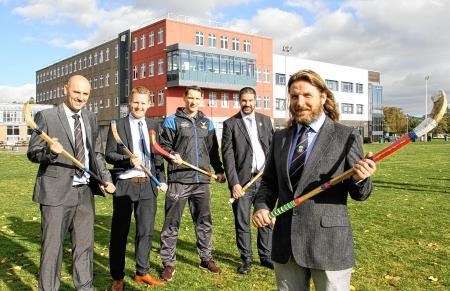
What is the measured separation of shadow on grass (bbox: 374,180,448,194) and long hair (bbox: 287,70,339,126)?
42.0 feet

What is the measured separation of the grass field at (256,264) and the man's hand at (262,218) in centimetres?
270

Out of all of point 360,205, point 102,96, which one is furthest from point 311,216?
point 102,96

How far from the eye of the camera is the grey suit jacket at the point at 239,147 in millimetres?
6562

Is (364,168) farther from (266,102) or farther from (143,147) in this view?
(266,102)

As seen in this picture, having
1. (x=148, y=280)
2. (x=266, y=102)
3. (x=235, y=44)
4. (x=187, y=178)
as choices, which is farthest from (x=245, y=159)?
(x=266, y=102)

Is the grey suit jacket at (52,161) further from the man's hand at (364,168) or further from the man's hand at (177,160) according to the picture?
the man's hand at (364,168)

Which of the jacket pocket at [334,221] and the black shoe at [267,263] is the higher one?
the jacket pocket at [334,221]

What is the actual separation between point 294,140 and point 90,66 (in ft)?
258

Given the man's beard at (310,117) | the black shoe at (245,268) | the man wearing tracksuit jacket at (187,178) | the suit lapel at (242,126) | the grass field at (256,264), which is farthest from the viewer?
the suit lapel at (242,126)

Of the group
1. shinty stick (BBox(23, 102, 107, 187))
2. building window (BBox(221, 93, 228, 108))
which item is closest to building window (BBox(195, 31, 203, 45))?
building window (BBox(221, 93, 228, 108))

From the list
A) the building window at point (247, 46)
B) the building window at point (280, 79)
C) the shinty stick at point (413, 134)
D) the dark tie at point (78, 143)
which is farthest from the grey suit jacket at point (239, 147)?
the building window at point (280, 79)

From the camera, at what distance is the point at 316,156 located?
313 centimetres

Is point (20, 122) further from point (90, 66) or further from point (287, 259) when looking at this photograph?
point (287, 259)

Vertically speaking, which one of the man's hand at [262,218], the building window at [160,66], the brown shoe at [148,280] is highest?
the building window at [160,66]
